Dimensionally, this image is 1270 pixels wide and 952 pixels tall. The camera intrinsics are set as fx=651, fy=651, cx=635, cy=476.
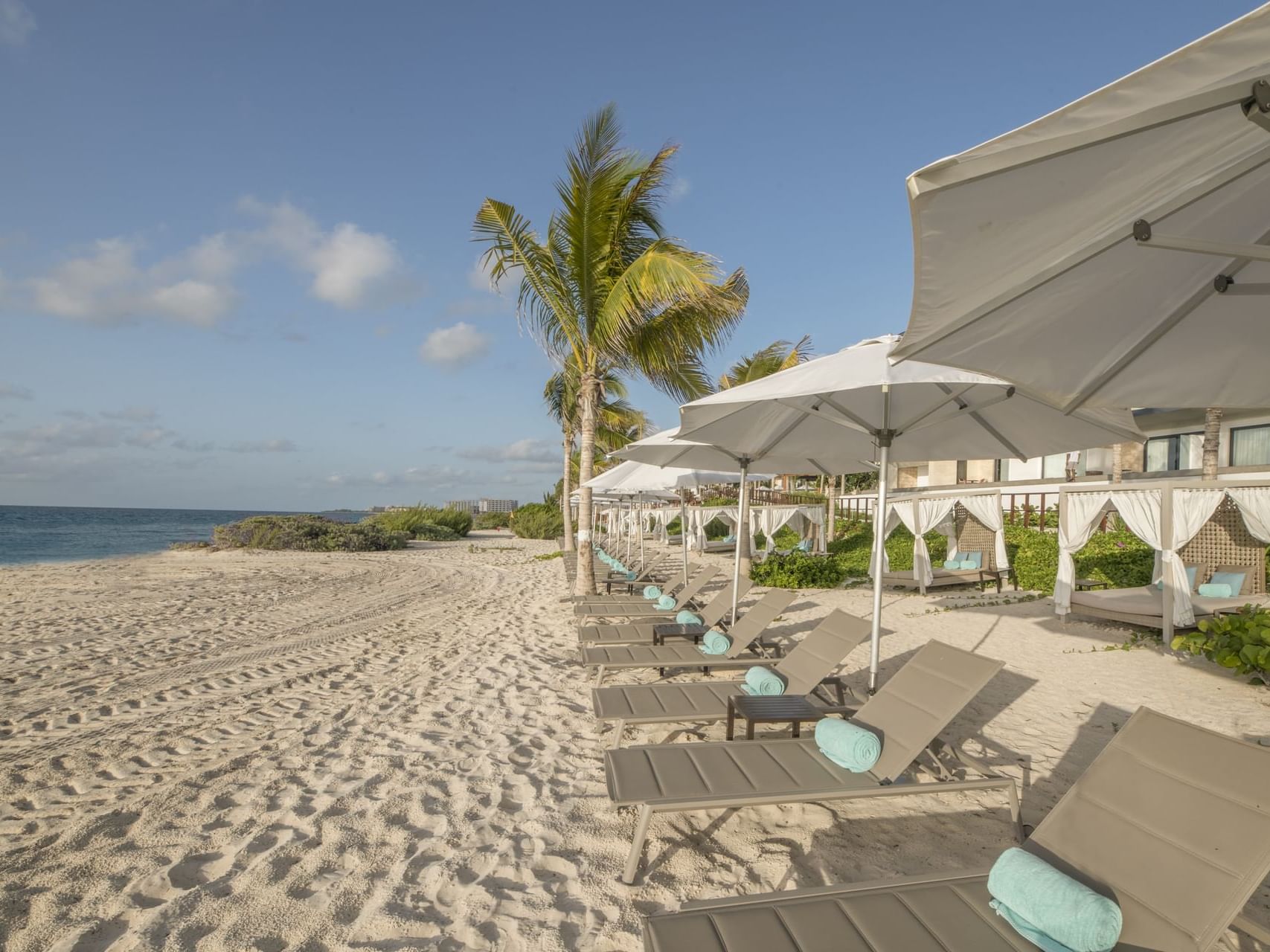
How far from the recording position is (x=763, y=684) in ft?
15.0

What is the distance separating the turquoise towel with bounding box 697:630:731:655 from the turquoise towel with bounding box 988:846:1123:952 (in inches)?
149

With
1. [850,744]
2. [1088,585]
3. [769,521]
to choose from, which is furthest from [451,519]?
[850,744]

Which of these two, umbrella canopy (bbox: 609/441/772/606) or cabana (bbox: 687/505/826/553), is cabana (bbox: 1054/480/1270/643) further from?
cabana (bbox: 687/505/826/553)

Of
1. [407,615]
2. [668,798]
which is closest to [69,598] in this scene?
[407,615]

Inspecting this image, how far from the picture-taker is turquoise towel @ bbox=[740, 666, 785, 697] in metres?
4.57

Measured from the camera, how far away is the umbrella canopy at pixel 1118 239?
1.31 meters

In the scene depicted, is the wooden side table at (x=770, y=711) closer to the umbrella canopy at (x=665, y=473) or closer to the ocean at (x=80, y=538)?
the umbrella canopy at (x=665, y=473)

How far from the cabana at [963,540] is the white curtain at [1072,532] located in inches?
112

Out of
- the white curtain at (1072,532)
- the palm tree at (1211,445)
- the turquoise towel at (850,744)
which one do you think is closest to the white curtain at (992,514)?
the palm tree at (1211,445)

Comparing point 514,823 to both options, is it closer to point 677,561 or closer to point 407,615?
point 407,615

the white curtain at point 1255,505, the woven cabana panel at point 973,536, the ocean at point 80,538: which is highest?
the white curtain at point 1255,505

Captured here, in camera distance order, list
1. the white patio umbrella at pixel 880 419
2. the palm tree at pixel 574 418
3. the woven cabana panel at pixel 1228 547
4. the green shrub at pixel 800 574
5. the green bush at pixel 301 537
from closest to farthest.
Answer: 1. the white patio umbrella at pixel 880 419
2. the woven cabana panel at pixel 1228 547
3. the green shrub at pixel 800 574
4. the palm tree at pixel 574 418
5. the green bush at pixel 301 537

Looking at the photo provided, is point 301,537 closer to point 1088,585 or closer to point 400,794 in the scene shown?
point 400,794

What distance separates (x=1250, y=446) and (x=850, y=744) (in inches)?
842
